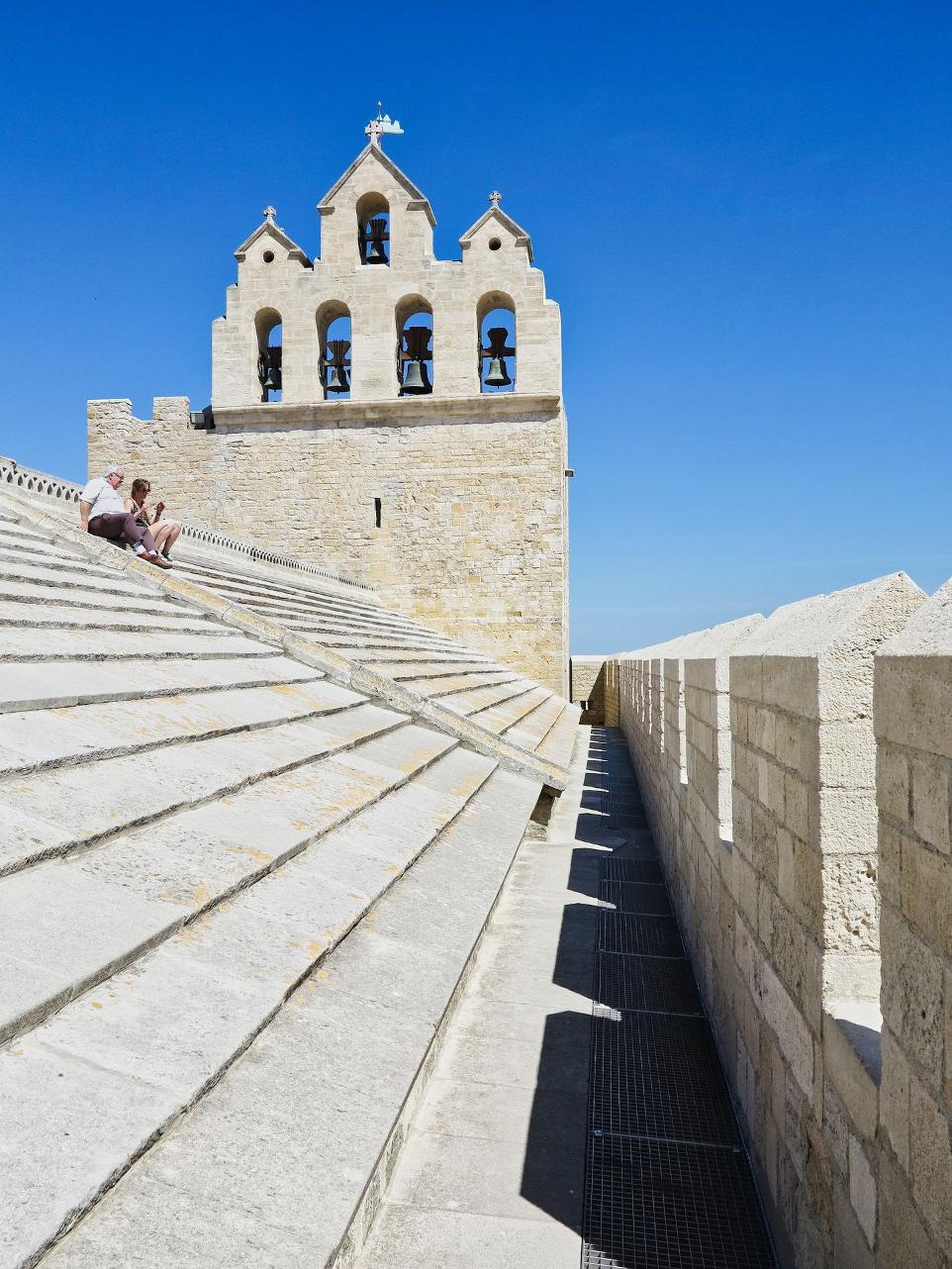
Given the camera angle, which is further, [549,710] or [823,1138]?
[549,710]

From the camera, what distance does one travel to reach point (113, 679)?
3223mm

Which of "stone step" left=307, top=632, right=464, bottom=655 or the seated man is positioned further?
"stone step" left=307, top=632, right=464, bottom=655

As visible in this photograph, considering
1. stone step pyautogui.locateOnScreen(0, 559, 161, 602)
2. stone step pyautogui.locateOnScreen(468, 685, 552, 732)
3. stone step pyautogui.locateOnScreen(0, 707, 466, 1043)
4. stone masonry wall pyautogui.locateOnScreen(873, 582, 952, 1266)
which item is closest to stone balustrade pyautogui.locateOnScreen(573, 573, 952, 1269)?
stone masonry wall pyautogui.locateOnScreen(873, 582, 952, 1266)

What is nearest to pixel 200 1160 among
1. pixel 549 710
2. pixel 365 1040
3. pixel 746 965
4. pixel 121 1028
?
pixel 121 1028

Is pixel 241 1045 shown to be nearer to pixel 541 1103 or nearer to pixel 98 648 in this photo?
pixel 541 1103

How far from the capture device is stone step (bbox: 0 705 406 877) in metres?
1.90

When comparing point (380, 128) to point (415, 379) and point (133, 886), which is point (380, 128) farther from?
point (133, 886)

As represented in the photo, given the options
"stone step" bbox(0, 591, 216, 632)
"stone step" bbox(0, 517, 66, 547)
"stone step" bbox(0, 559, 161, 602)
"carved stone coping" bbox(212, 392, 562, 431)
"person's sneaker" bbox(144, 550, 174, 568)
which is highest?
"carved stone coping" bbox(212, 392, 562, 431)

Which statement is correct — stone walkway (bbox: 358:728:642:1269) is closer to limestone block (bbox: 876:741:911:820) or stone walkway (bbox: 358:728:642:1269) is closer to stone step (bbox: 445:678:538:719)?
limestone block (bbox: 876:741:911:820)

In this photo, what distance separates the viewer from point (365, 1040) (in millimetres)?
1855

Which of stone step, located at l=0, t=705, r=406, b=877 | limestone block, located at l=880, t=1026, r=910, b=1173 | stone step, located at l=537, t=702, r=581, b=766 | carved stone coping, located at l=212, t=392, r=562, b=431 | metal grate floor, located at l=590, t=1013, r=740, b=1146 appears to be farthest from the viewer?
carved stone coping, located at l=212, t=392, r=562, b=431

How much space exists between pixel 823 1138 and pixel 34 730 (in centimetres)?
229

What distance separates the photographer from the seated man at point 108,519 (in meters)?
5.89

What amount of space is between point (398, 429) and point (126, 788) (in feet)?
45.9
